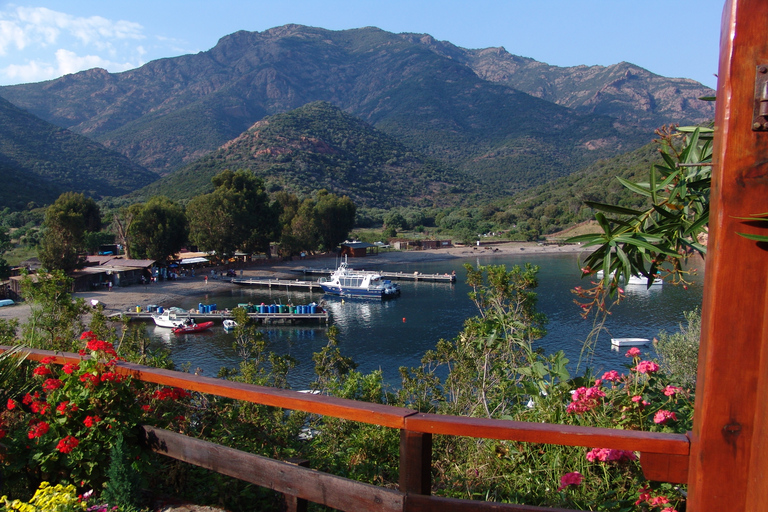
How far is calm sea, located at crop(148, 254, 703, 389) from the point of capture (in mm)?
18188

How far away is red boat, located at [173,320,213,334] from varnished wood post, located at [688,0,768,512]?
24142 mm

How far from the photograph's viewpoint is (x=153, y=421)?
93.9 inches

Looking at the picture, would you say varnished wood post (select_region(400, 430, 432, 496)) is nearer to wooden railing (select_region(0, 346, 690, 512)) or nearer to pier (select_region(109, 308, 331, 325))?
wooden railing (select_region(0, 346, 690, 512))

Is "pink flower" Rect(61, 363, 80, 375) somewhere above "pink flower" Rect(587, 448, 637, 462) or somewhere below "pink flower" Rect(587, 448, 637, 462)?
above

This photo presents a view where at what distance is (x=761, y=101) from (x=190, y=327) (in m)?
24.6

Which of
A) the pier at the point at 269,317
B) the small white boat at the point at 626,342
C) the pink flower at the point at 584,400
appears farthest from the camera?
the pier at the point at 269,317

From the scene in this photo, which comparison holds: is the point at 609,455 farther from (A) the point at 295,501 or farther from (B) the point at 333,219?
(B) the point at 333,219

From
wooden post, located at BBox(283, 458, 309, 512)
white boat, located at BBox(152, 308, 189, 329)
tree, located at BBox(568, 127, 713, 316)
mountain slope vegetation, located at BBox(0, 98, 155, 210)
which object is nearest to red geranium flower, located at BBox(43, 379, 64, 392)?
wooden post, located at BBox(283, 458, 309, 512)

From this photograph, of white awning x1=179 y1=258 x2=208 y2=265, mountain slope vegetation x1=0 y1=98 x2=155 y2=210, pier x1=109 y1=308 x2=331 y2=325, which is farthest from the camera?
mountain slope vegetation x1=0 y1=98 x2=155 y2=210

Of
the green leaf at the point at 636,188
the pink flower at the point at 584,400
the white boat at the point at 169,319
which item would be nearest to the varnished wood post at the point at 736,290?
the green leaf at the point at 636,188

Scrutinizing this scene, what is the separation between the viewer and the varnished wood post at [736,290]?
116 centimetres

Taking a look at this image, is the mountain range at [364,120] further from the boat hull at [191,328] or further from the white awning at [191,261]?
the boat hull at [191,328]

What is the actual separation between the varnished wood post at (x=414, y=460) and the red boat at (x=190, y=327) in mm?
23538

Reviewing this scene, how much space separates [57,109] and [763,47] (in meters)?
182
